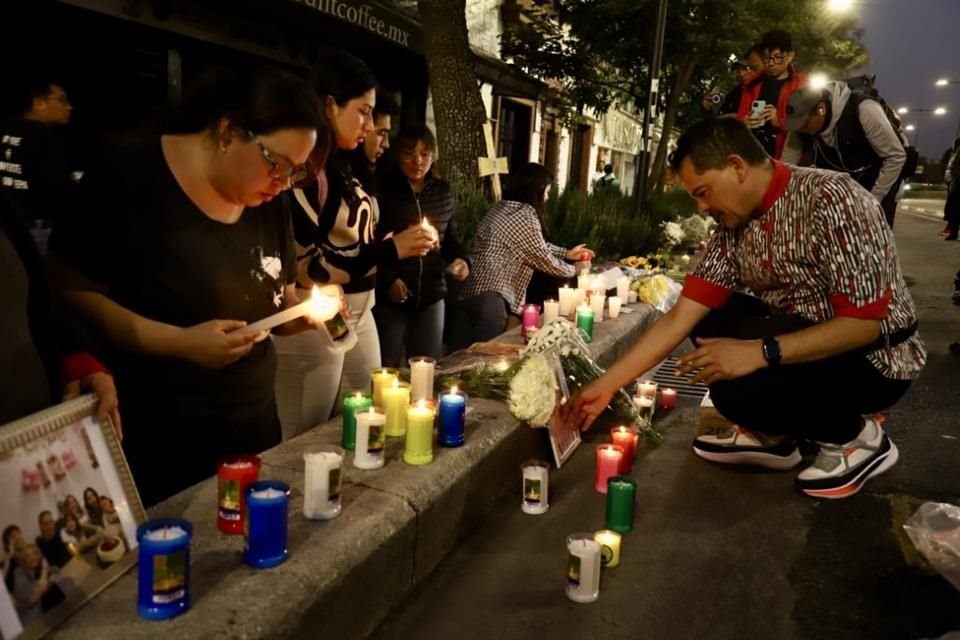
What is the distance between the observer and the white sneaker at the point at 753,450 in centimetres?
368

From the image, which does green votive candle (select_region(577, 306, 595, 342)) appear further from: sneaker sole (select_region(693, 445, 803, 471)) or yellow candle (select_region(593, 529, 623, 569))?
yellow candle (select_region(593, 529, 623, 569))

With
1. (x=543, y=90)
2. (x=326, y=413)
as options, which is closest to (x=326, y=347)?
(x=326, y=413)

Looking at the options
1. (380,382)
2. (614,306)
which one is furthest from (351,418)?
(614,306)

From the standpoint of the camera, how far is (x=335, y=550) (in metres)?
2.11

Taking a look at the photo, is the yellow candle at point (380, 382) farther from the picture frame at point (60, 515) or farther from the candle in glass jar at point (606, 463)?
the picture frame at point (60, 515)

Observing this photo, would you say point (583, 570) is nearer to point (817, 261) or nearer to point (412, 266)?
point (817, 261)

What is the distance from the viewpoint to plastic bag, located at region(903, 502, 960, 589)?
8.50ft

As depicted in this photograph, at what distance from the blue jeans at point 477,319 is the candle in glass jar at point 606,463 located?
204 cm

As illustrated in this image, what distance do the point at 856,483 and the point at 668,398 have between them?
53.0 inches

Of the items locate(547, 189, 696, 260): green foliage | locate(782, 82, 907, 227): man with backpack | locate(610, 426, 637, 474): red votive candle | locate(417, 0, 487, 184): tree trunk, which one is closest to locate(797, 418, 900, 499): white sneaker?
locate(610, 426, 637, 474): red votive candle

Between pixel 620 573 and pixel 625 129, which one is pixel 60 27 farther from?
pixel 625 129

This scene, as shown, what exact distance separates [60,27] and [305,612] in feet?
23.2

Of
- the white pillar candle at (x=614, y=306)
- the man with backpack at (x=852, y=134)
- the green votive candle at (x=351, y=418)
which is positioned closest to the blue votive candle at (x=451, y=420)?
Answer: the green votive candle at (x=351, y=418)

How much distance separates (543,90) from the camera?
16.5 meters
